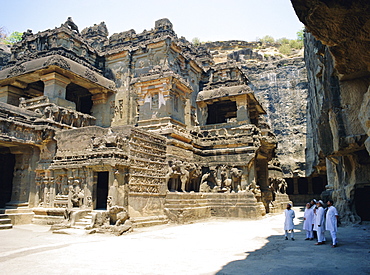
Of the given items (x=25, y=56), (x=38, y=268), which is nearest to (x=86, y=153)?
Answer: (x=38, y=268)

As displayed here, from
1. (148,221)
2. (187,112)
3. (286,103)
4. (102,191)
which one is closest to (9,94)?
(102,191)

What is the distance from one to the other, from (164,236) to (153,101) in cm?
1020

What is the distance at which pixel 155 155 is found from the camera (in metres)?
14.1

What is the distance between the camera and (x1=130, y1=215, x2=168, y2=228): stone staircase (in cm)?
Result: 1193

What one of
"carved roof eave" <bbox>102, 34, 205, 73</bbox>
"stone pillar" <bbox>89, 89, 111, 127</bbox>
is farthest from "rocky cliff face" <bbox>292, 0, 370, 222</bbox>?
"stone pillar" <bbox>89, 89, 111, 127</bbox>

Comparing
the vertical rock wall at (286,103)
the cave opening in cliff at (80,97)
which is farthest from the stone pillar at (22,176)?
the vertical rock wall at (286,103)

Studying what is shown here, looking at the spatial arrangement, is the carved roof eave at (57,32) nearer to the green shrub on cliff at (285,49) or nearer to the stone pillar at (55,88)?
the stone pillar at (55,88)

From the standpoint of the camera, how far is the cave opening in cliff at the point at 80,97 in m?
20.4

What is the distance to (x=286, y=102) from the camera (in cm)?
3584

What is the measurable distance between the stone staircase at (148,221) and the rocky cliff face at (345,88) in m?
7.35

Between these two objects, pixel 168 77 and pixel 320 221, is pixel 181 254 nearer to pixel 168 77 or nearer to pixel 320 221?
pixel 320 221

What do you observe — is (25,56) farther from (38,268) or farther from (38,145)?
(38,268)

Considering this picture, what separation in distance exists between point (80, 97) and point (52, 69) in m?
4.85

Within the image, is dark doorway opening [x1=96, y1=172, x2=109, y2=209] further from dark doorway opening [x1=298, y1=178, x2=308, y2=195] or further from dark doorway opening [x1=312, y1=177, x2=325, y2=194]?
dark doorway opening [x1=312, y1=177, x2=325, y2=194]
